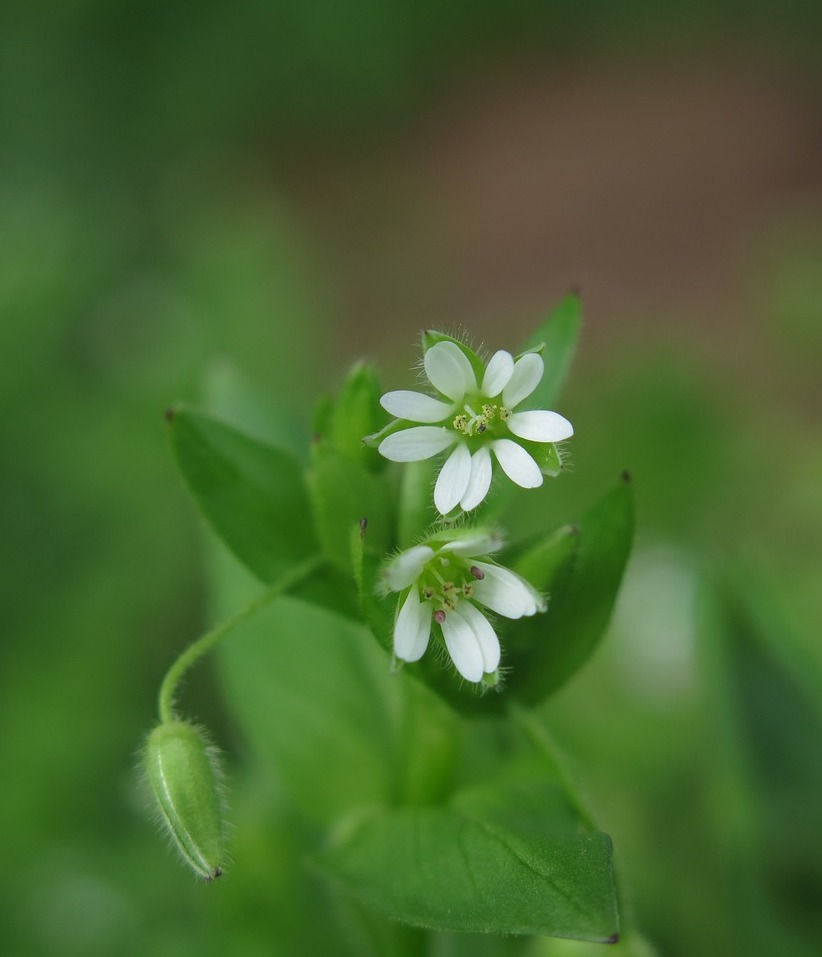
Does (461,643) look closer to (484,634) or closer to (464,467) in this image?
(484,634)

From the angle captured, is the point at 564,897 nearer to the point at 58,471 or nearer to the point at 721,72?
the point at 58,471

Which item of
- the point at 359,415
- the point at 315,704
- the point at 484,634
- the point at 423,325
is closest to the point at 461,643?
the point at 484,634

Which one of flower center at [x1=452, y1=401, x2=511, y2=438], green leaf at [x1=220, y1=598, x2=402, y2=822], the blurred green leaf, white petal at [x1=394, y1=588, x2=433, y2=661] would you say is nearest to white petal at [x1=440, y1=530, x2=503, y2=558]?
white petal at [x1=394, y1=588, x2=433, y2=661]

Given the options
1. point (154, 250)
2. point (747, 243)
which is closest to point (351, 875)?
point (154, 250)

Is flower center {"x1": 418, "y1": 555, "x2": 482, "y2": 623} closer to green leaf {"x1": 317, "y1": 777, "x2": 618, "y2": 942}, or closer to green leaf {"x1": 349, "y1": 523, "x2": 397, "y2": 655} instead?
green leaf {"x1": 349, "y1": 523, "x2": 397, "y2": 655}

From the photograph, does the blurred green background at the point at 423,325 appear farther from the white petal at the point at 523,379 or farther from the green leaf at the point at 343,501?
the green leaf at the point at 343,501

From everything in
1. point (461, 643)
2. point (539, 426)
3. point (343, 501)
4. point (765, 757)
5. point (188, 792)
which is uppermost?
point (539, 426)
